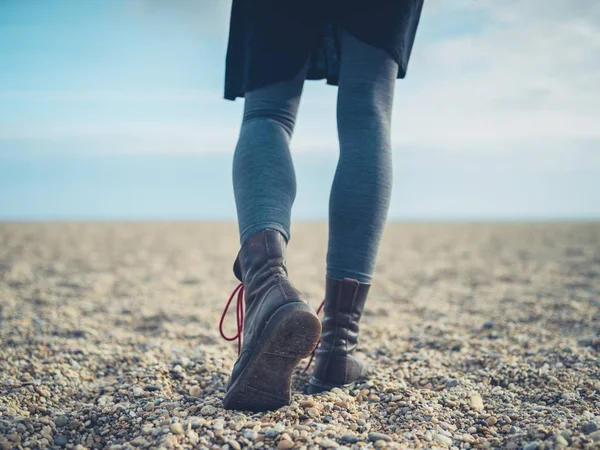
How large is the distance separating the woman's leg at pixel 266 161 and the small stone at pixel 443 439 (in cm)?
67

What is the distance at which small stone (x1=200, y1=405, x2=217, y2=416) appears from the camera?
4.52 ft

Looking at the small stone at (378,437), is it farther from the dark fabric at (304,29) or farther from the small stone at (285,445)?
the dark fabric at (304,29)

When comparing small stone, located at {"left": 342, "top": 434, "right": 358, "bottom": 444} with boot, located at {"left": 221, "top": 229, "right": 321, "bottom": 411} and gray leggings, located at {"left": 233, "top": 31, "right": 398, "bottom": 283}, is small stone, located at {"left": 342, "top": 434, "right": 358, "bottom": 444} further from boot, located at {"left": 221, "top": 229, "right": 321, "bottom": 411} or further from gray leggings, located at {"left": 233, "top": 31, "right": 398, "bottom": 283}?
gray leggings, located at {"left": 233, "top": 31, "right": 398, "bottom": 283}

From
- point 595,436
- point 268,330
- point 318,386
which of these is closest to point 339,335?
point 318,386

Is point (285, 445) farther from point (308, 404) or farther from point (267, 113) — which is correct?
point (267, 113)

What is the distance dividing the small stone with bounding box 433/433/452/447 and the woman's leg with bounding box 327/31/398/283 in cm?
45

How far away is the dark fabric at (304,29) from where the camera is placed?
1.40 m

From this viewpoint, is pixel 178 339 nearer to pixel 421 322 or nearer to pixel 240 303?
pixel 240 303

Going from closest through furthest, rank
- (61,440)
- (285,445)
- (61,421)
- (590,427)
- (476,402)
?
(285,445)
(590,427)
(61,440)
(61,421)
(476,402)

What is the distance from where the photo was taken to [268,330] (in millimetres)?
1237

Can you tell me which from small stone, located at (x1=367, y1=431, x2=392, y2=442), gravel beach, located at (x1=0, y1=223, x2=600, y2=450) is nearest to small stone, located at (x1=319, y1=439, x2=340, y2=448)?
gravel beach, located at (x1=0, y1=223, x2=600, y2=450)

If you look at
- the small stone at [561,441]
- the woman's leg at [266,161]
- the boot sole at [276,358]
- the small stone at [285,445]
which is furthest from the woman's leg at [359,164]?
the small stone at [561,441]

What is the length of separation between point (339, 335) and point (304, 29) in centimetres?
91

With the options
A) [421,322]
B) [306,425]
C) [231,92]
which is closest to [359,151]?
[231,92]
